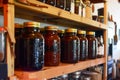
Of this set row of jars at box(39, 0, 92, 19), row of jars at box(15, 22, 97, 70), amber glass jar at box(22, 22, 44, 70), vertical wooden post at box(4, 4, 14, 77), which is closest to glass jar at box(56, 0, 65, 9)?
row of jars at box(39, 0, 92, 19)

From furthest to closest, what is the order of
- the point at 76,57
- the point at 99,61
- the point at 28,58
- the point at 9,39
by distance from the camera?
the point at 99,61
the point at 76,57
the point at 28,58
the point at 9,39

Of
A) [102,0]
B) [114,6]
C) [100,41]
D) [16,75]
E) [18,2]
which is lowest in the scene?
[16,75]

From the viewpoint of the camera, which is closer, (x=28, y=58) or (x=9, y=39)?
(x=9, y=39)

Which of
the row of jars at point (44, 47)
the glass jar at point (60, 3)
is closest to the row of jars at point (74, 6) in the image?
the glass jar at point (60, 3)

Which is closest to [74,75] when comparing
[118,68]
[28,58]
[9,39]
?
[28,58]

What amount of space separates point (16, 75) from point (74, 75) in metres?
0.75

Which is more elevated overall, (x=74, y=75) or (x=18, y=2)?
(x=18, y=2)

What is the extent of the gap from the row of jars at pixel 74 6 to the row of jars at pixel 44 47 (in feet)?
0.46

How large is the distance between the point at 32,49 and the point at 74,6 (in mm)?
590

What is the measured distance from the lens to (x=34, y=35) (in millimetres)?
879

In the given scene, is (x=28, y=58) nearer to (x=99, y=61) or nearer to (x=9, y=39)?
(x=9, y=39)

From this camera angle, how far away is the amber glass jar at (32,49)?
0.86 meters

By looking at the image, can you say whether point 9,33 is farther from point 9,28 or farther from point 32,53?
point 32,53

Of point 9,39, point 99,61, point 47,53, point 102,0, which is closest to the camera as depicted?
point 9,39
